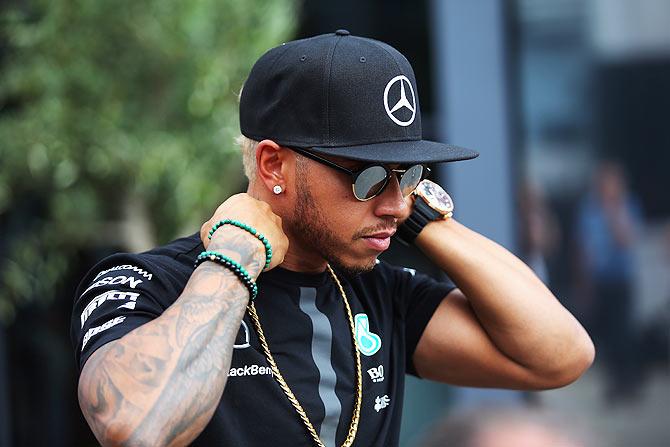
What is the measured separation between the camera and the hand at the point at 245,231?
2400 millimetres

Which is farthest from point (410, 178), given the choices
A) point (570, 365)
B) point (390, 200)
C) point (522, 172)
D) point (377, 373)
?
point (522, 172)

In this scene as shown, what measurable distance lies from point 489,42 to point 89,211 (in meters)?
2.67

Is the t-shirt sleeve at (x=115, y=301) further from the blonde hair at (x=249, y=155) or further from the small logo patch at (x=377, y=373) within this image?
the small logo patch at (x=377, y=373)

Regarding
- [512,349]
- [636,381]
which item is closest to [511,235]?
[636,381]

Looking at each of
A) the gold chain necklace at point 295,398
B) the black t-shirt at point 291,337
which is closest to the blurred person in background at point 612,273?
the black t-shirt at point 291,337

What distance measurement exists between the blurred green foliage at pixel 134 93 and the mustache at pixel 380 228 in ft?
11.6

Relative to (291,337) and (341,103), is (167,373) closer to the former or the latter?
(291,337)

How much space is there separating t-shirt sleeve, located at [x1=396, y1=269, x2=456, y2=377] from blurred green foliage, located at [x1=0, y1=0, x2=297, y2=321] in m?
3.22

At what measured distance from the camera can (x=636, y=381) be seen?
22.7 ft

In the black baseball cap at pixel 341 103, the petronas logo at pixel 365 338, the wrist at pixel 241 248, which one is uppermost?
the black baseball cap at pixel 341 103

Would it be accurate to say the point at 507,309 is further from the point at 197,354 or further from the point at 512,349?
the point at 197,354

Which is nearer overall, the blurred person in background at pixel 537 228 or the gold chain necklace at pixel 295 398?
the gold chain necklace at pixel 295 398

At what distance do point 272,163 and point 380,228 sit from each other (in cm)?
29

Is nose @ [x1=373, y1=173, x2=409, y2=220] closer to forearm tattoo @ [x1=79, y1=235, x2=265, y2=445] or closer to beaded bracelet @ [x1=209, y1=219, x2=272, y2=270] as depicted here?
beaded bracelet @ [x1=209, y1=219, x2=272, y2=270]
